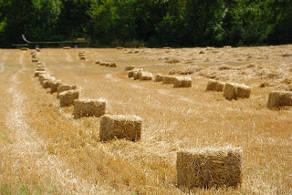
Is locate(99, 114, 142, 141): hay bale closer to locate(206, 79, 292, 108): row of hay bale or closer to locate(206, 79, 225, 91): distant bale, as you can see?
locate(206, 79, 292, 108): row of hay bale

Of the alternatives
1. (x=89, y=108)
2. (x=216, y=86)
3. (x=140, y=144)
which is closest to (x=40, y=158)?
(x=140, y=144)

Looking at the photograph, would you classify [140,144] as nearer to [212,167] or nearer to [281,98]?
[212,167]

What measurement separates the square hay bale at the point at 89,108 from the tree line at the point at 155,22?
157ft

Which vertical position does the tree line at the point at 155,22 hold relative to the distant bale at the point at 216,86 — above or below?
above

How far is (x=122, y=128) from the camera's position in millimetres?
7445

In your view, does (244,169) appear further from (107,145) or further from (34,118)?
(34,118)

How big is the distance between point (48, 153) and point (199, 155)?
3121 mm

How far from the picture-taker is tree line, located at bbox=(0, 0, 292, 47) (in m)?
56.3

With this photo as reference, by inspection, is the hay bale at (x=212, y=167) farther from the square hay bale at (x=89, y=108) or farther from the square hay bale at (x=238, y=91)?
the square hay bale at (x=238, y=91)

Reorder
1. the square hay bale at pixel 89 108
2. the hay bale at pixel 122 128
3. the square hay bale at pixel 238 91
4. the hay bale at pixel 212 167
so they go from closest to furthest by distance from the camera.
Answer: the hay bale at pixel 212 167
the hay bale at pixel 122 128
the square hay bale at pixel 89 108
the square hay bale at pixel 238 91

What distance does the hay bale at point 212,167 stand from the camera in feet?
16.0

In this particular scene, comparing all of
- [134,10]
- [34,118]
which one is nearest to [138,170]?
[34,118]

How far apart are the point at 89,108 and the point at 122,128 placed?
2.73m

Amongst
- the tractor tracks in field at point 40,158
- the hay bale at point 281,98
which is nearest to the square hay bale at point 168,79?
the hay bale at point 281,98
